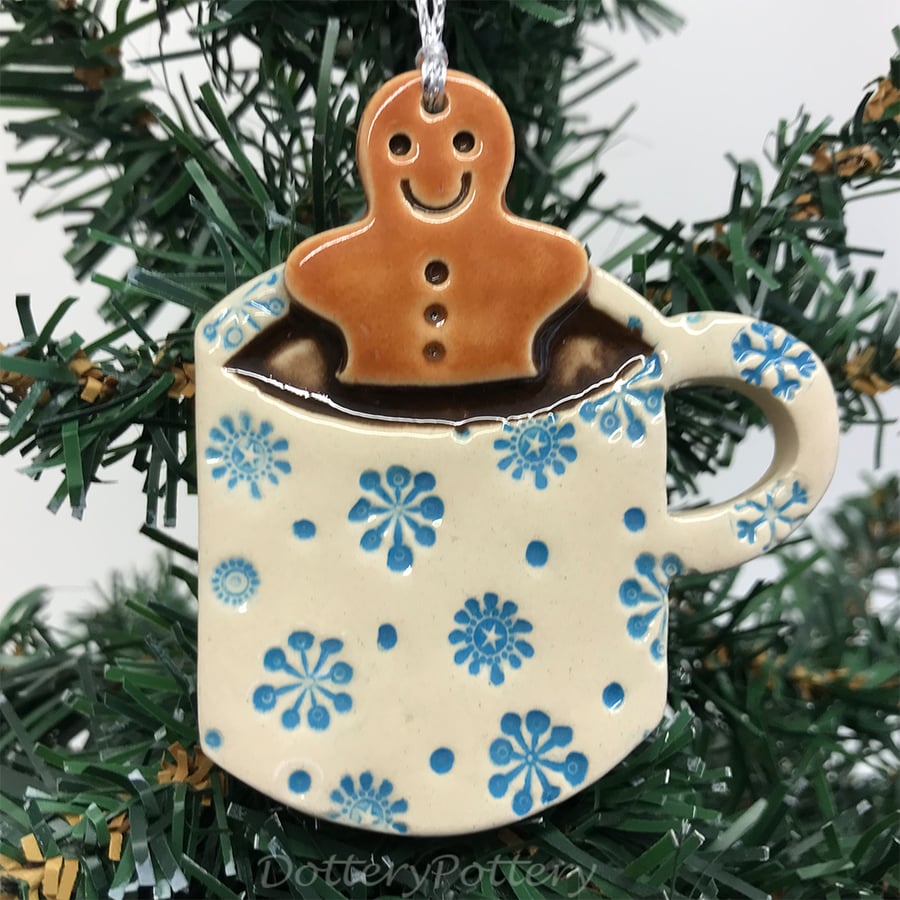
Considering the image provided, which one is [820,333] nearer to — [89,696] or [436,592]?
[436,592]

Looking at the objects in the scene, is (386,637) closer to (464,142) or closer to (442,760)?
(442,760)

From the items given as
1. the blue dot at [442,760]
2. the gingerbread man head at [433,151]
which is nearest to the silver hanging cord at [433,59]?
the gingerbread man head at [433,151]

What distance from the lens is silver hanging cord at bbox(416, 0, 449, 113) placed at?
0.26 m

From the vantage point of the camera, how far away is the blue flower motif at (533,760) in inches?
10.6

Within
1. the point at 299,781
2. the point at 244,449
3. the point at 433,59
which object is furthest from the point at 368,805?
the point at 433,59

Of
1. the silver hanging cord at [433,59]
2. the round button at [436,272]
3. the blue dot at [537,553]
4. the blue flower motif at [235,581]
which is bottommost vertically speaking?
the blue flower motif at [235,581]

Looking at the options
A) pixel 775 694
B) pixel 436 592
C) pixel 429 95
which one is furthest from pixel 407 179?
pixel 775 694

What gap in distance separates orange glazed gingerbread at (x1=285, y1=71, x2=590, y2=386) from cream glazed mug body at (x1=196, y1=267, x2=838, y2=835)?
2cm

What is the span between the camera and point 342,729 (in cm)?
27

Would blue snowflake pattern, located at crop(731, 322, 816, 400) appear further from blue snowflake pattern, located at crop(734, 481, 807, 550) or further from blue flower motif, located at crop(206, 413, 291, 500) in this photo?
blue flower motif, located at crop(206, 413, 291, 500)

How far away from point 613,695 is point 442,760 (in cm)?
6

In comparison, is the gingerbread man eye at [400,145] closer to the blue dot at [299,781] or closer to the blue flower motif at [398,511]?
the blue flower motif at [398,511]

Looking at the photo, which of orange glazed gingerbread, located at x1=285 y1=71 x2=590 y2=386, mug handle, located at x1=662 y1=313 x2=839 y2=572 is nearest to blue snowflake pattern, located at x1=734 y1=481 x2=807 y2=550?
mug handle, located at x1=662 y1=313 x2=839 y2=572

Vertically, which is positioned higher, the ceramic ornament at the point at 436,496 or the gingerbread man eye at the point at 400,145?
the gingerbread man eye at the point at 400,145
